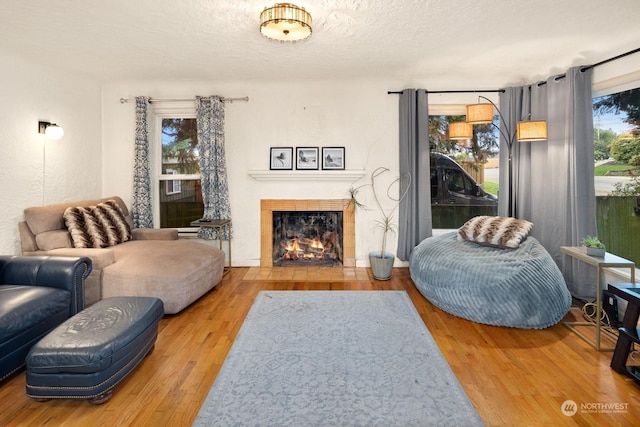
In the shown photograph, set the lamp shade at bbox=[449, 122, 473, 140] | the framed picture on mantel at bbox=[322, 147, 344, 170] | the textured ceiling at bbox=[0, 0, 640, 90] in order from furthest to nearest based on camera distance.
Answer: the framed picture on mantel at bbox=[322, 147, 344, 170]
the lamp shade at bbox=[449, 122, 473, 140]
the textured ceiling at bbox=[0, 0, 640, 90]

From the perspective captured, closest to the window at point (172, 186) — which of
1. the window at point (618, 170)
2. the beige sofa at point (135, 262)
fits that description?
the beige sofa at point (135, 262)

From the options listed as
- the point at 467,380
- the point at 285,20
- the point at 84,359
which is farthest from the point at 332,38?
the point at 84,359

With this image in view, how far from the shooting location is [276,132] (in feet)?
15.0

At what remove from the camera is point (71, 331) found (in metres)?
1.88

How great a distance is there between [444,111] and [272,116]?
7.23ft

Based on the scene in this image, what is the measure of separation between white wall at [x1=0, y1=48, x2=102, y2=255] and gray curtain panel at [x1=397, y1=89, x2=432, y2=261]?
384 cm

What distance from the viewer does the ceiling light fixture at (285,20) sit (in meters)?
2.43

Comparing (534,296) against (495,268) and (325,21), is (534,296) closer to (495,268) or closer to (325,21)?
(495,268)

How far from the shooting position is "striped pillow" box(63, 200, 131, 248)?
3363mm

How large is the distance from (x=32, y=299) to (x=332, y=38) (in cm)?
294

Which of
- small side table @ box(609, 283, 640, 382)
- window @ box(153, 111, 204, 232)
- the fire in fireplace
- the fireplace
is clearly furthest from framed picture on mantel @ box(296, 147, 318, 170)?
small side table @ box(609, 283, 640, 382)

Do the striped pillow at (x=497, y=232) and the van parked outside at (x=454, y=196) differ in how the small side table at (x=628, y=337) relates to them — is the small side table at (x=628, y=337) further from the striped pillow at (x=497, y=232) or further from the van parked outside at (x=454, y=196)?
the van parked outside at (x=454, y=196)

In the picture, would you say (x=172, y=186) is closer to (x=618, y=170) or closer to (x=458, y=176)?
(x=458, y=176)

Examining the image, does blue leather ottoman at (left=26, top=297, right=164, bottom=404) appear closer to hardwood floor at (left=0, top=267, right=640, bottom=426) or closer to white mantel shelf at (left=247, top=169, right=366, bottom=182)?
hardwood floor at (left=0, top=267, right=640, bottom=426)
